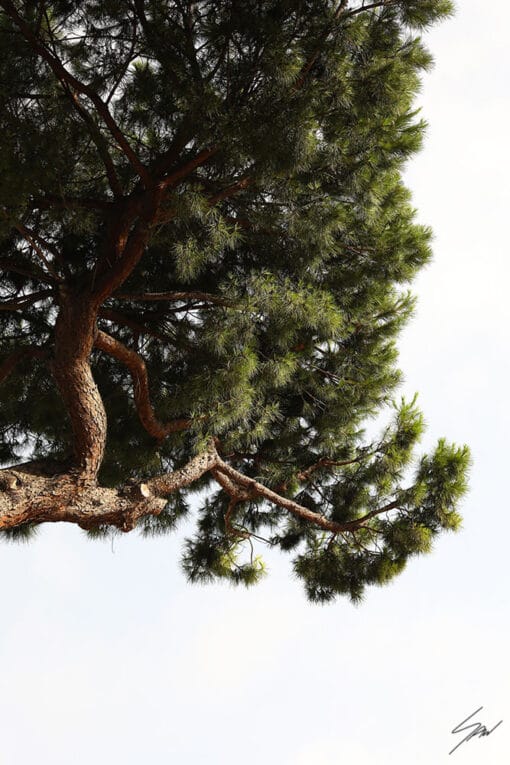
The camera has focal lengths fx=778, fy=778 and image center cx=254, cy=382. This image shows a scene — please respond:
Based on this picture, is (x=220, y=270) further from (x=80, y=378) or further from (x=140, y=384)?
(x=80, y=378)

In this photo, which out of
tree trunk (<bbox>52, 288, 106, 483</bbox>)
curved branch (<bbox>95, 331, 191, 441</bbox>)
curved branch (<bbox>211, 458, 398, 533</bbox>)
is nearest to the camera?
tree trunk (<bbox>52, 288, 106, 483</bbox>)

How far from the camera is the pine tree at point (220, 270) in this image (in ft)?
10.1

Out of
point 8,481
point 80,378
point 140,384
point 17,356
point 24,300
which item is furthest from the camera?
point 24,300

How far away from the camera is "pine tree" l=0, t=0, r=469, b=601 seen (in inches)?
121

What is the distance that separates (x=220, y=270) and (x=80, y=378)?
100 cm

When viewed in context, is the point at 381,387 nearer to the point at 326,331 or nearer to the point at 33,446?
the point at 326,331

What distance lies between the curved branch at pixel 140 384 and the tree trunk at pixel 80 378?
0.10 m

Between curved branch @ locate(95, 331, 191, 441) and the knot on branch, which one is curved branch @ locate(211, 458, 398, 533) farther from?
the knot on branch

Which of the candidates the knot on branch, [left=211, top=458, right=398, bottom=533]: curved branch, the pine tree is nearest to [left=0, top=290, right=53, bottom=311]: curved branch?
the pine tree

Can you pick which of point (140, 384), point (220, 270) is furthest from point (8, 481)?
point (220, 270)

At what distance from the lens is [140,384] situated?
12.0 feet

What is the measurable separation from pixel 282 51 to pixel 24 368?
7.35ft

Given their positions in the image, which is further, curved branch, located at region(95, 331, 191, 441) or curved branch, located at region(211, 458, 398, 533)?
curved branch, located at region(211, 458, 398, 533)

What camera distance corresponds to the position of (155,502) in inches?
144
